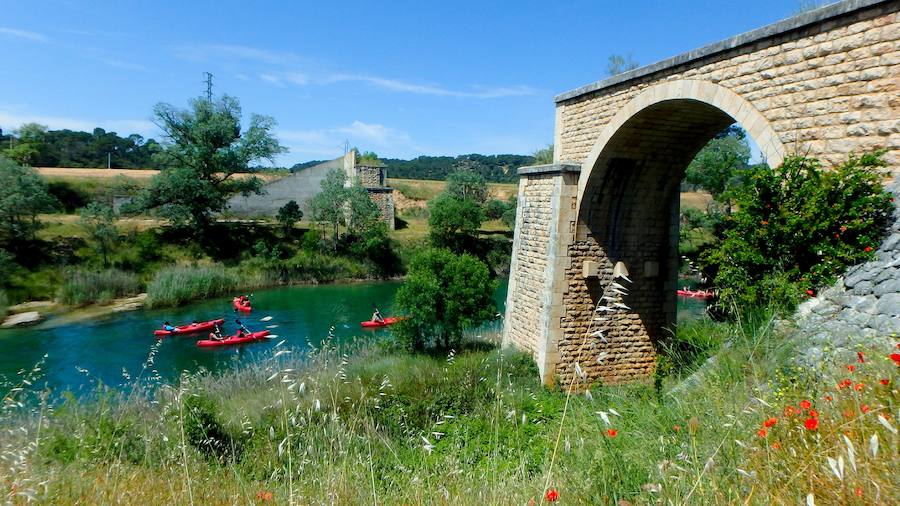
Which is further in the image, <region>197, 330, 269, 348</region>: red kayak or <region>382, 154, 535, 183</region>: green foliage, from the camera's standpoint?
<region>382, 154, 535, 183</region>: green foliage

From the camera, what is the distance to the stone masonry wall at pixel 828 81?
16.8 ft

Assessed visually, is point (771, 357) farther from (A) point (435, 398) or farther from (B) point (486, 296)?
(B) point (486, 296)

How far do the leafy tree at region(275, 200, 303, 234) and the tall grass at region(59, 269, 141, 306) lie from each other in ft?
30.0

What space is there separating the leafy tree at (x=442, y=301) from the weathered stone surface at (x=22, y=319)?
13.5 metres

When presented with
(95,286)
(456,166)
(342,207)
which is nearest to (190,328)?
(95,286)

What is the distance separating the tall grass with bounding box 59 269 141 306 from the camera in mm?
20688

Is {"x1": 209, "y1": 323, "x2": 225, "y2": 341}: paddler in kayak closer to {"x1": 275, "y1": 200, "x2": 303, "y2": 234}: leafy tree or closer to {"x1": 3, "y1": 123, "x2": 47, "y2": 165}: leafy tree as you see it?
{"x1": 275, "y1": 200, "x2": 303, "y2": 234}: leafy tree

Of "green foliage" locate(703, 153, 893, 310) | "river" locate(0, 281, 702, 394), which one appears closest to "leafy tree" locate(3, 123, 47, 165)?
"river" locate(0, 281, 702, 394)

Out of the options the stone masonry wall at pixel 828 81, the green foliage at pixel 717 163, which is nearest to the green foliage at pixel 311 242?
the green foliage at pixel 717 163

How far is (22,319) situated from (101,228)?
722cm

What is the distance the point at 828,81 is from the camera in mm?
5629

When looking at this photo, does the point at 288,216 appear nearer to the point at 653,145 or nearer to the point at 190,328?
the point at 190,328

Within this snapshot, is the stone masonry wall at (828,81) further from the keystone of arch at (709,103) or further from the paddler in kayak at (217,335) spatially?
the paddler in kayak at (217,335)

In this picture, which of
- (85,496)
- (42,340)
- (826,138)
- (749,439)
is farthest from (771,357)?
(42,340)
